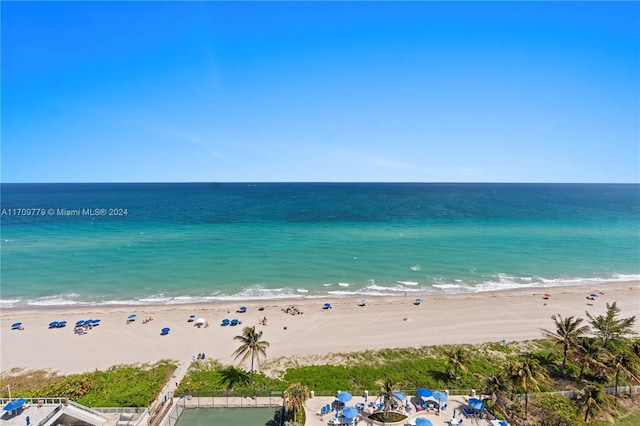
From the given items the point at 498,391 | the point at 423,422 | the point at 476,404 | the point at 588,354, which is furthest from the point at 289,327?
the point at 588,354

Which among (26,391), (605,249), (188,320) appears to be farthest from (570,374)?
(605,249)

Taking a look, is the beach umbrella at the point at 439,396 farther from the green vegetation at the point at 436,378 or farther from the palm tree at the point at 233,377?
the palm tree at the point at 233,377

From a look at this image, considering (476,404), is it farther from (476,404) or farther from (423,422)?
(423,422)

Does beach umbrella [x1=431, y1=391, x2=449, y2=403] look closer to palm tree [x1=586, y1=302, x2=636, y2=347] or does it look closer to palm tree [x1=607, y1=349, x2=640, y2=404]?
palm tree [x1=607, y1=349, x2=640, y2=404]

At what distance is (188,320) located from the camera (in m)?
39.5

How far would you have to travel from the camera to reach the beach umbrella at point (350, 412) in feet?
70.5

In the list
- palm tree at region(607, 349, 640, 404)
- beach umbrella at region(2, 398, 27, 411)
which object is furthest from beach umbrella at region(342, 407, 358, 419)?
beach umbrella at region(2, 398, 27, 411)

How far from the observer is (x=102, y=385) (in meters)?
26.3

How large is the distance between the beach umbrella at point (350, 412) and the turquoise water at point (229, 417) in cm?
495

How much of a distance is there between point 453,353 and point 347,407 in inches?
443

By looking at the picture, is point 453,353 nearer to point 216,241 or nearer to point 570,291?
point 570,291

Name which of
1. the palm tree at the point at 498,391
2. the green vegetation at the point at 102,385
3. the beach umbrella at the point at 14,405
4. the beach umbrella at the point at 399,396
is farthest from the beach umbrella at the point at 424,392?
the beach umbrella at the point at 14,405

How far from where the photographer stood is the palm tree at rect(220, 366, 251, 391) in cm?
2648

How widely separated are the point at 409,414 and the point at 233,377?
14949mm
